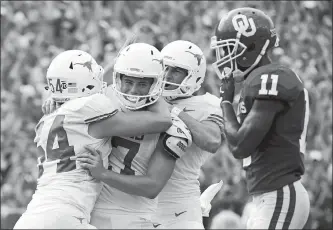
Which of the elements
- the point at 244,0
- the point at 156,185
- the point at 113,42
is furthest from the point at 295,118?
the point at 244,0

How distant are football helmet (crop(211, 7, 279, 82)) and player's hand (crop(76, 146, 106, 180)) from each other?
0.95 meters

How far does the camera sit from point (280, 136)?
4547mm

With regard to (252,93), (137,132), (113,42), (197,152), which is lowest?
(113,42)

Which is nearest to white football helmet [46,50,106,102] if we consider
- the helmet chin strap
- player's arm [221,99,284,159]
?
the helmet chin strap

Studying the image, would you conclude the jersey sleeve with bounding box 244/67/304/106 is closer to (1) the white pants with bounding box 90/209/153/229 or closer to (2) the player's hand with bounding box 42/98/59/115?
(1) the white pants with bounding box 90/209/153/229

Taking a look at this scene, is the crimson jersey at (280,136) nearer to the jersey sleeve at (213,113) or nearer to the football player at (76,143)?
the football player at (76,143)

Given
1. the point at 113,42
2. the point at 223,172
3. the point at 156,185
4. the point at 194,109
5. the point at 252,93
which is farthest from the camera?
the point at 113,42

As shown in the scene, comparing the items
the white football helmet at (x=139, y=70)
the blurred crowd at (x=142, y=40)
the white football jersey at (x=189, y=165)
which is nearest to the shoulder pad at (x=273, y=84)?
the white football helmet at (x=139, y=70)

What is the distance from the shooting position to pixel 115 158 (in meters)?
4.94

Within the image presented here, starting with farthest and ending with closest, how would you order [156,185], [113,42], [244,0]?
[244,0] < [113,42] < [156,185]

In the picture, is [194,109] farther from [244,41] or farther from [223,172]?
[223,172]

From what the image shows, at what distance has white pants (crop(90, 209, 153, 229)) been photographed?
4816 mm

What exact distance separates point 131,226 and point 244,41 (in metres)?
1.35

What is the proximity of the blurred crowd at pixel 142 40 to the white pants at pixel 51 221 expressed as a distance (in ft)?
16.5
